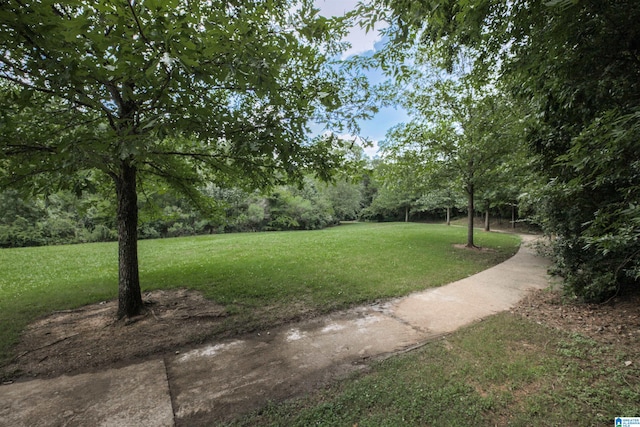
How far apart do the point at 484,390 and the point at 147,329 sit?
15.6ft

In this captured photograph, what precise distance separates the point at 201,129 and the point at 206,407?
2.68 metres

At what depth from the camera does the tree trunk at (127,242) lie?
461cm

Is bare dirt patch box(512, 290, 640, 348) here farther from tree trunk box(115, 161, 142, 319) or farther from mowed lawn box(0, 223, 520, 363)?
tree trunk box(115, 161, 142, 319)

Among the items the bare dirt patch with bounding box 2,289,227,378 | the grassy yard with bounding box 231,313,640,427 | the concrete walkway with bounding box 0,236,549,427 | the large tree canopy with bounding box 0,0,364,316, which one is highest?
the large tree canopy with bounding box 0,0,364,316

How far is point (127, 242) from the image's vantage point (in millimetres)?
Result: 4699

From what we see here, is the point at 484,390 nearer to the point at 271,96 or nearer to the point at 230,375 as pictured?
the point at 230,375

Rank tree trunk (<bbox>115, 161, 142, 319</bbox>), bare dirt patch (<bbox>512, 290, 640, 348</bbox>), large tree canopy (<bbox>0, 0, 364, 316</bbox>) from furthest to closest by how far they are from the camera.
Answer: tree trunk (<bbox>115, 161, 142, 319</bbox>) → bare dirt patch (<bbox>512, 290, 640, 348</bbox>) → large tree canopy (<bbox>0, 0, 364, 316</bbox>)

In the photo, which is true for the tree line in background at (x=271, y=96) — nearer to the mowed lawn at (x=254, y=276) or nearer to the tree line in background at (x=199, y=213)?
the mowed lawn at (x=254, y=276)

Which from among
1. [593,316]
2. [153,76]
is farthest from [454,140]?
[153,76]

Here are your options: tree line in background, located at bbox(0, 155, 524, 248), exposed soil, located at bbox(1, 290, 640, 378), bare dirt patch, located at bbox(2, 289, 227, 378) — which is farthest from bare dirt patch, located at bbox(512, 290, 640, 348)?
tree line in background, located at bbox(0, 155, 524, 248)

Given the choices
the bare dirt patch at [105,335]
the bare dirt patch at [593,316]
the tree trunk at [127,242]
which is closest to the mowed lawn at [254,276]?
the bare dirt patch at [105,335]

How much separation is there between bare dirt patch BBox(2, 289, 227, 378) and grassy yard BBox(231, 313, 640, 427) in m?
2.29

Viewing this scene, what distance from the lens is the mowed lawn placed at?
5.44 meters

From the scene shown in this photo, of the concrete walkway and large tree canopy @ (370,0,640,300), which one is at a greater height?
large tree canopy @ (370,0,640,300)
